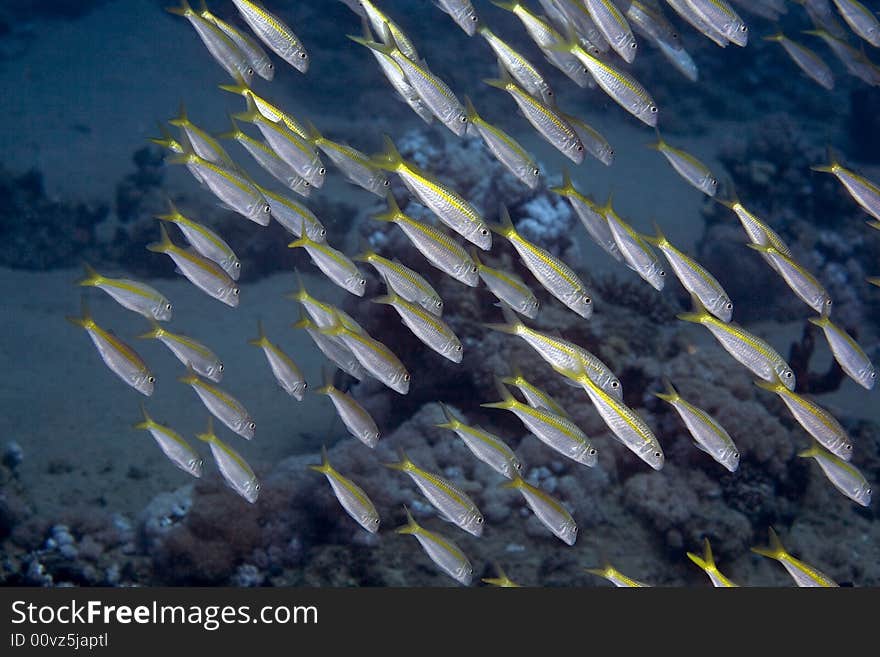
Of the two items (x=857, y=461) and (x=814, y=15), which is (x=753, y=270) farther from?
(x=814, y=15)

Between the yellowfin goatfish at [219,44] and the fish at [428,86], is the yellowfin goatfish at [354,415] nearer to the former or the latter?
the fish at [428,86]

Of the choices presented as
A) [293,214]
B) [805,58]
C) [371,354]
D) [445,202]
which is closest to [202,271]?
[293,214]

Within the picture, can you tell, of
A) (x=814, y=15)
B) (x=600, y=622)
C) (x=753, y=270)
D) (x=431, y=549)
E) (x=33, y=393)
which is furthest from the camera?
(x=753, y=270)

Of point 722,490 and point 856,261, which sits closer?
point 722,490

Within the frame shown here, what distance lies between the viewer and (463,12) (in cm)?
420

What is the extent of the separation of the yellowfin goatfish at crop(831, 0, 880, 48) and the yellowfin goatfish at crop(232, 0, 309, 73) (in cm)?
411

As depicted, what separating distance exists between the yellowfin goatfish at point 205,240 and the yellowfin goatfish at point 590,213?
2320 mm

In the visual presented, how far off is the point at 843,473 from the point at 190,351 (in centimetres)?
440

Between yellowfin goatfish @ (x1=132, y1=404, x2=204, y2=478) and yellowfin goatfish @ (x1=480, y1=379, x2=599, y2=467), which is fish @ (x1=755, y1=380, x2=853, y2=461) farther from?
yellowfin goatfish @ (x1=132, y1=404, x2=204, y2=478)

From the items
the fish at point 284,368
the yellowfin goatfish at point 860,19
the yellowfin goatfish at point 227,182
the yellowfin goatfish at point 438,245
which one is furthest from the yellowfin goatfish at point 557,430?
the yellowfin goatfish at point 860,19

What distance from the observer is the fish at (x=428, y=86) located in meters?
3.94

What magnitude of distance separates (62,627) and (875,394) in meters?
9.40

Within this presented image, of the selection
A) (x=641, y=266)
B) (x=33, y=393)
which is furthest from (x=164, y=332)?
(x=33, y=393)

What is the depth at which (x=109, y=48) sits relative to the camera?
866 inches
